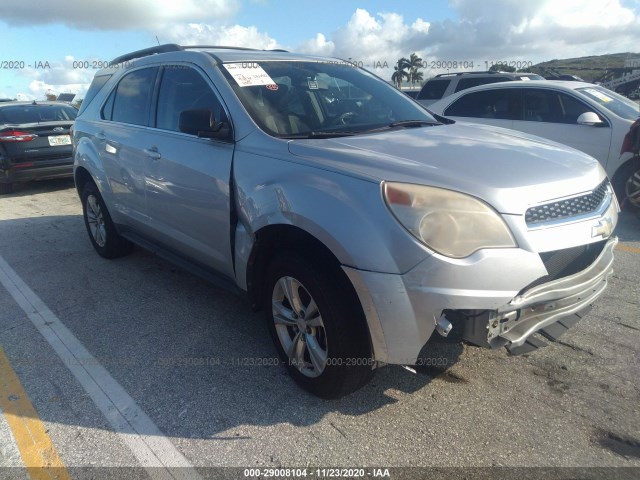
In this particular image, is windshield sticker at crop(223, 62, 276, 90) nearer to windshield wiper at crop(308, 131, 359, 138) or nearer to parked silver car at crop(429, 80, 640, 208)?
windshield wiper at crop(308, 131, 359, 138)

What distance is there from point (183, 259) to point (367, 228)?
2.01m

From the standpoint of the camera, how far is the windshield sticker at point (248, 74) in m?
3.37

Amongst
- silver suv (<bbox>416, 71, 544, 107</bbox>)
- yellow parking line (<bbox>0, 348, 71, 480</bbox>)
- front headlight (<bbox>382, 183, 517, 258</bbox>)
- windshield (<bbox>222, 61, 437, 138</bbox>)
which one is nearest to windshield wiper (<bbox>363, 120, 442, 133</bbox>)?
windshield (<bbox>222, 61, 437, 138</bbox>)

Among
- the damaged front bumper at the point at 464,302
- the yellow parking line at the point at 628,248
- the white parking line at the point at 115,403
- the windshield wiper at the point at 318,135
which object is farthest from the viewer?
the yellow parking line at the point at 628,248

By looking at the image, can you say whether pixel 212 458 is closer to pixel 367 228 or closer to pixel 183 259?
pixel 367 228

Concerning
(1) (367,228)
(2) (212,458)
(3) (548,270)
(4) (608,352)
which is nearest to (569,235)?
(3) (548,270)

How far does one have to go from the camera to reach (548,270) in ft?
7.94

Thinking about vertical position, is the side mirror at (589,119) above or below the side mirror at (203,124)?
below

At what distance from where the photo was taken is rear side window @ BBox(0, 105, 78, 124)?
9.70m

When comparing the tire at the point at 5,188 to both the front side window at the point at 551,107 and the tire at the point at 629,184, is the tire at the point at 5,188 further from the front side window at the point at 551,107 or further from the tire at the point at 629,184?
the tire at the point at 629,184

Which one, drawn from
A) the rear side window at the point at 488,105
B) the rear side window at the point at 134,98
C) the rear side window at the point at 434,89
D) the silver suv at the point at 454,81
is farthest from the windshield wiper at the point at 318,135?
A: the rear side window at the point at 434,89

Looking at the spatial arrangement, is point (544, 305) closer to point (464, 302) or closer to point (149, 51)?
point (464, 302)

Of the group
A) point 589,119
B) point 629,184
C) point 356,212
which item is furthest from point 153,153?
point 629,184

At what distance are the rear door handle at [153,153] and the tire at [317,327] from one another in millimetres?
1479
